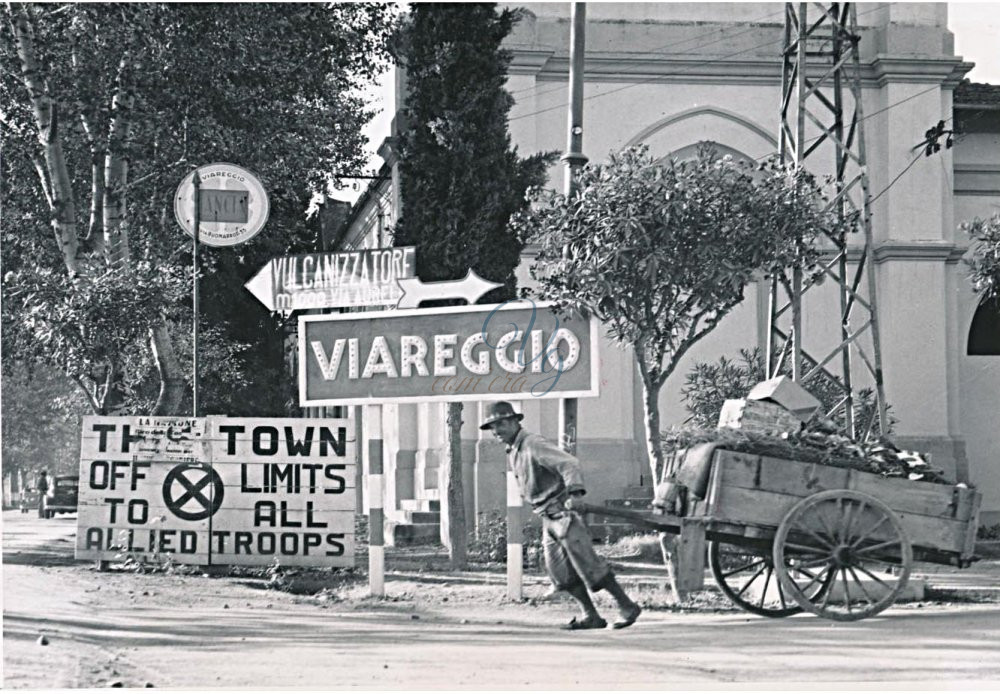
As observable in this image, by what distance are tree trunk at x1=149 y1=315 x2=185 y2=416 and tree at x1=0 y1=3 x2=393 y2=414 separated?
2cm

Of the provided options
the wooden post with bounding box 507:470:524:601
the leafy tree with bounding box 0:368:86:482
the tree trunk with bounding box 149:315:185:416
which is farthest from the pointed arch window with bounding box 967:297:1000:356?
the leafy tree with bounding box 0:368:86:482

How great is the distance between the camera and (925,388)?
43.5ft

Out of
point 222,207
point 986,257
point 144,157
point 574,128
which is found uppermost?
point 144,157

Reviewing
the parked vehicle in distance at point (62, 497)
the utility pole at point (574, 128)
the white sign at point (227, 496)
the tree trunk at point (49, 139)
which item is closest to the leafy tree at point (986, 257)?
the utility pole at point (574, 128)

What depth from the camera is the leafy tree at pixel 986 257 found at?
13445 mm

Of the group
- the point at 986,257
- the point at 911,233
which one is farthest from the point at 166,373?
the point at 986,257

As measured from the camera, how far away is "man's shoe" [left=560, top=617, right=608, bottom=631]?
32.5 ft

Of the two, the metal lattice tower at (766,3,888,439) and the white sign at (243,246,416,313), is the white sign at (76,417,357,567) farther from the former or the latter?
the metal lattice tower at (766,3,888,439)

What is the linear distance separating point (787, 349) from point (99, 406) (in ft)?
22.2

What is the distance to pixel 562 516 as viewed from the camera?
9.73 metres

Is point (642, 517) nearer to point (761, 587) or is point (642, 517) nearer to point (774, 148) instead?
point (761, 587)

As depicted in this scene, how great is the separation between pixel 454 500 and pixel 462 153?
11.6 ft

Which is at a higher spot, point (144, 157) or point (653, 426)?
point (144, 157)

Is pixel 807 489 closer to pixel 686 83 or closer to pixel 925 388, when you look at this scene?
pixel 925 388
